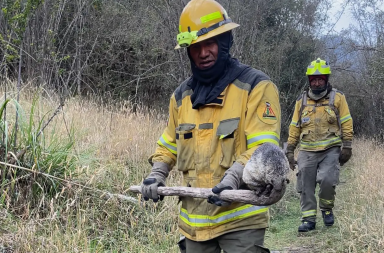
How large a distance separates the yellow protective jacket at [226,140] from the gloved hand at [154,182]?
0.18m

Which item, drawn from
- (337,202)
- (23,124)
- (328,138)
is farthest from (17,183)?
(337,202)

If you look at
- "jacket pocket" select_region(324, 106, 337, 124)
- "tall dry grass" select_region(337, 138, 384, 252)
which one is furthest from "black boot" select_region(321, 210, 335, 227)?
"jacket pocket" select_region(324, 106, 337, 124)

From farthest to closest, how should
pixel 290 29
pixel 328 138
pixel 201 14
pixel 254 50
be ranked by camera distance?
1. pixel 290 29
2. pixel 254 50
3. pixel 328 138
4. pixel 201 14

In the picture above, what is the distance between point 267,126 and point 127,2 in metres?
13.4

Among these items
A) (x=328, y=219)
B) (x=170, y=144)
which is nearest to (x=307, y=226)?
(x=328, y=219)

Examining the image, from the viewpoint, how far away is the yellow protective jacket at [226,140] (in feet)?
8.30

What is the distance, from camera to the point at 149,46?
13.9 m

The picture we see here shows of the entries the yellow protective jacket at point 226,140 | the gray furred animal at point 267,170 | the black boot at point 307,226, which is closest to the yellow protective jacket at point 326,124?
the black boot at point 307,226

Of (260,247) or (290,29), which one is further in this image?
(290,29)

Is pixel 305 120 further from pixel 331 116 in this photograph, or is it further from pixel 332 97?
pixel 332 97

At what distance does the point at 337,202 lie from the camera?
7566 millimetres

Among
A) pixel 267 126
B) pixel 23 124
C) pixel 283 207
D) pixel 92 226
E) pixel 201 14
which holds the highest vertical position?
pixel 201 14

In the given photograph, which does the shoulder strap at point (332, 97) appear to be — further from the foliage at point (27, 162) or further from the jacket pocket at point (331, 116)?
the foliage at point (27, 162)

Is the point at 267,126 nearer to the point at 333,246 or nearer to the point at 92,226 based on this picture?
the point at 92,226
